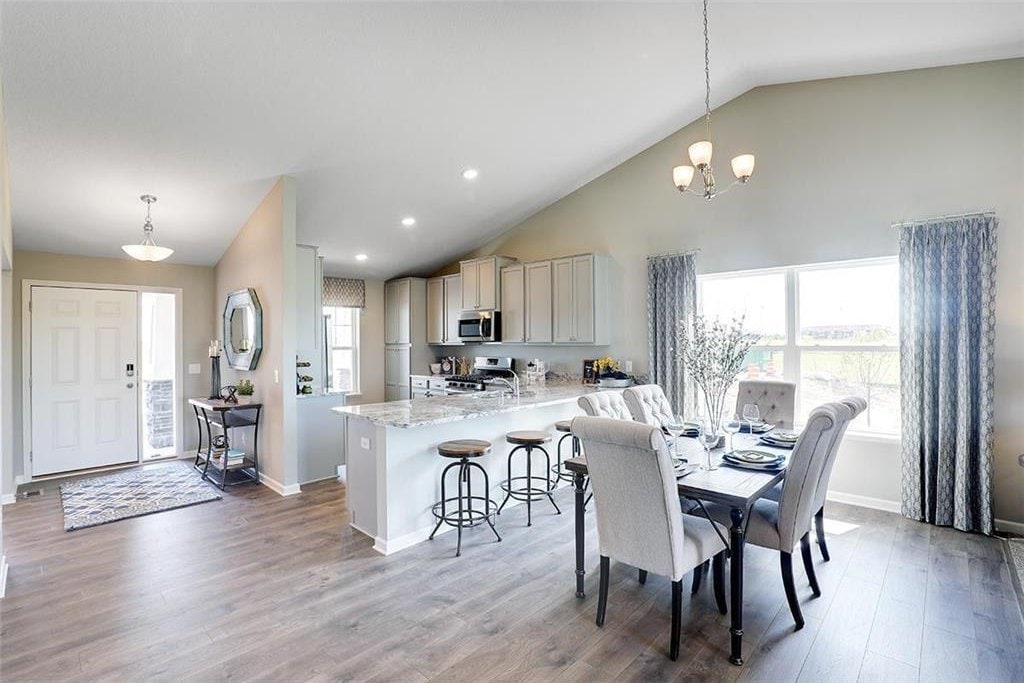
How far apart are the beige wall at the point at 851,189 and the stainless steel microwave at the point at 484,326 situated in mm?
1531

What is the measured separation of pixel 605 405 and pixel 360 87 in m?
2.81

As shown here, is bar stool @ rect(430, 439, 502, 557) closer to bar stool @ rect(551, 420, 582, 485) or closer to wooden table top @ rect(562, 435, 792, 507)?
bar stool @ rect(551, 420, 582, 485)

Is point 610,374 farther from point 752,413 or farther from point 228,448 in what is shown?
point 228,448

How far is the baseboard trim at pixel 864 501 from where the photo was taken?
4.01 m

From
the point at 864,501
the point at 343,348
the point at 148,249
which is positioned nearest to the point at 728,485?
the point at 864,501

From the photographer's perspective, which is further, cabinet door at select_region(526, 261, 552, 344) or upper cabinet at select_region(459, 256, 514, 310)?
upper cabinet at select_region(459, 256, 514, 310)

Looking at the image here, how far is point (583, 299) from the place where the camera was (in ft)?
18.1

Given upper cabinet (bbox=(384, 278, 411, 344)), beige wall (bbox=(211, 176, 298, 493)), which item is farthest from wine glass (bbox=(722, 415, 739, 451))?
upper cabinet (bbox=(384, 278, 411, 344))

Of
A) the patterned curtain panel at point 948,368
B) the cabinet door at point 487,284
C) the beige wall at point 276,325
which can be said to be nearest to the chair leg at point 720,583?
the patterned curtain panel at point 948,368

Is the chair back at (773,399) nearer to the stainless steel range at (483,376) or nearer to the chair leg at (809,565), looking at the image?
the chair leg at (809,565)

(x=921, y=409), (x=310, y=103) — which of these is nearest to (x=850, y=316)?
(x=921, y=409)

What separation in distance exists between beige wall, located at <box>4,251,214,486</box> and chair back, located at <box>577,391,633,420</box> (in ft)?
17.1

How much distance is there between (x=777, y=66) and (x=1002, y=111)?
61.2 inches

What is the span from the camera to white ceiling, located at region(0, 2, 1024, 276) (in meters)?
2.91
